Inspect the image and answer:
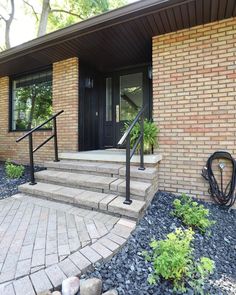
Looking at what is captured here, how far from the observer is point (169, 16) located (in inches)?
114

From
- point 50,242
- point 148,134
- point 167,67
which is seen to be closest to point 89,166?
point 148,134

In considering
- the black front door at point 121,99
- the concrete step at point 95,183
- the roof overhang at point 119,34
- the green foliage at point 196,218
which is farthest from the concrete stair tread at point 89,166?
the roof overhang at point 119,34

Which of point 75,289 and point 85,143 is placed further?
point 85,143

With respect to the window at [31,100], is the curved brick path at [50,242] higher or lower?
lower

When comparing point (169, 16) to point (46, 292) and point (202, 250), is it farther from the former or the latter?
point (46, 292)

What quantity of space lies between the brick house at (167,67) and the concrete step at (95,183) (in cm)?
87

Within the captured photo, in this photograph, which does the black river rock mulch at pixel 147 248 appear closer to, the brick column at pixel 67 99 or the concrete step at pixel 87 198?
the concrete step at pixel 87 198

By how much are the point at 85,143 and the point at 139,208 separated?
2658 millimetres

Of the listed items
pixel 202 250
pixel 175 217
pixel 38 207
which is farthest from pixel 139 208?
pixel 38 207

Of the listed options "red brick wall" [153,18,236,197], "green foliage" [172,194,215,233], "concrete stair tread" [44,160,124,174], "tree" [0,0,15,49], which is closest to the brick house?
"red brick wall" [153,18,236,197]

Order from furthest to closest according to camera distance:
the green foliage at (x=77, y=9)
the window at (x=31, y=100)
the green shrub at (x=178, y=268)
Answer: the green foliage at (x=77, y=9), the window at (x=31, y=100), the green shrub at (x=178, y=268)

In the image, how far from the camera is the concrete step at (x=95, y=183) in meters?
2.61

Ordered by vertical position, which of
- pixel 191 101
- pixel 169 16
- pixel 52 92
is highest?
pixel 169 16

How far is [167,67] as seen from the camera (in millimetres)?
3389
